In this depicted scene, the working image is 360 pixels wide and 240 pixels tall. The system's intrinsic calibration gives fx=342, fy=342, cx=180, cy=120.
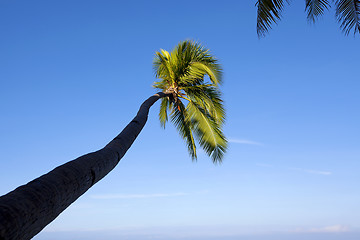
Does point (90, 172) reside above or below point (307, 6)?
below

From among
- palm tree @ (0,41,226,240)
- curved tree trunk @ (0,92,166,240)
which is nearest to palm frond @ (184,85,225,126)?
palm tree @ (0,41,226,240)

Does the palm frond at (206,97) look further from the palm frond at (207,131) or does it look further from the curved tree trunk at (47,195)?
the curved tree trunk at (47,195)

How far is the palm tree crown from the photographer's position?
392 inches

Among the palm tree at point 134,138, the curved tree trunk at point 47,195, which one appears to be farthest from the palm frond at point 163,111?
the curved tree trunk at point 47,195

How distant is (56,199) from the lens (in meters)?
2.49

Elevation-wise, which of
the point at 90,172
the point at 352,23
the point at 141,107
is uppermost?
the point at 352,23

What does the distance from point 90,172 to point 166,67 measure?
7.53 m

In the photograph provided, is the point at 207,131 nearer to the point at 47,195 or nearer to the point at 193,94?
the point at 193,94

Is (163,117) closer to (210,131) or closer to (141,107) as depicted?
(210,131)

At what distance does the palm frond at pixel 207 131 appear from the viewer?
10742mm

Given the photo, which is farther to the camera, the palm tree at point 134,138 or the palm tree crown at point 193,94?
the palm tree crown at point 193,94

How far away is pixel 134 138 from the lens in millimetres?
5379

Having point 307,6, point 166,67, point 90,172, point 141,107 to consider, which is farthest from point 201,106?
point 90,172

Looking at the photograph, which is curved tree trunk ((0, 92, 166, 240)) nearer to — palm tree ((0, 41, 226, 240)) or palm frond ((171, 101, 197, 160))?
palm tree ((0, 41, 226, 240))
